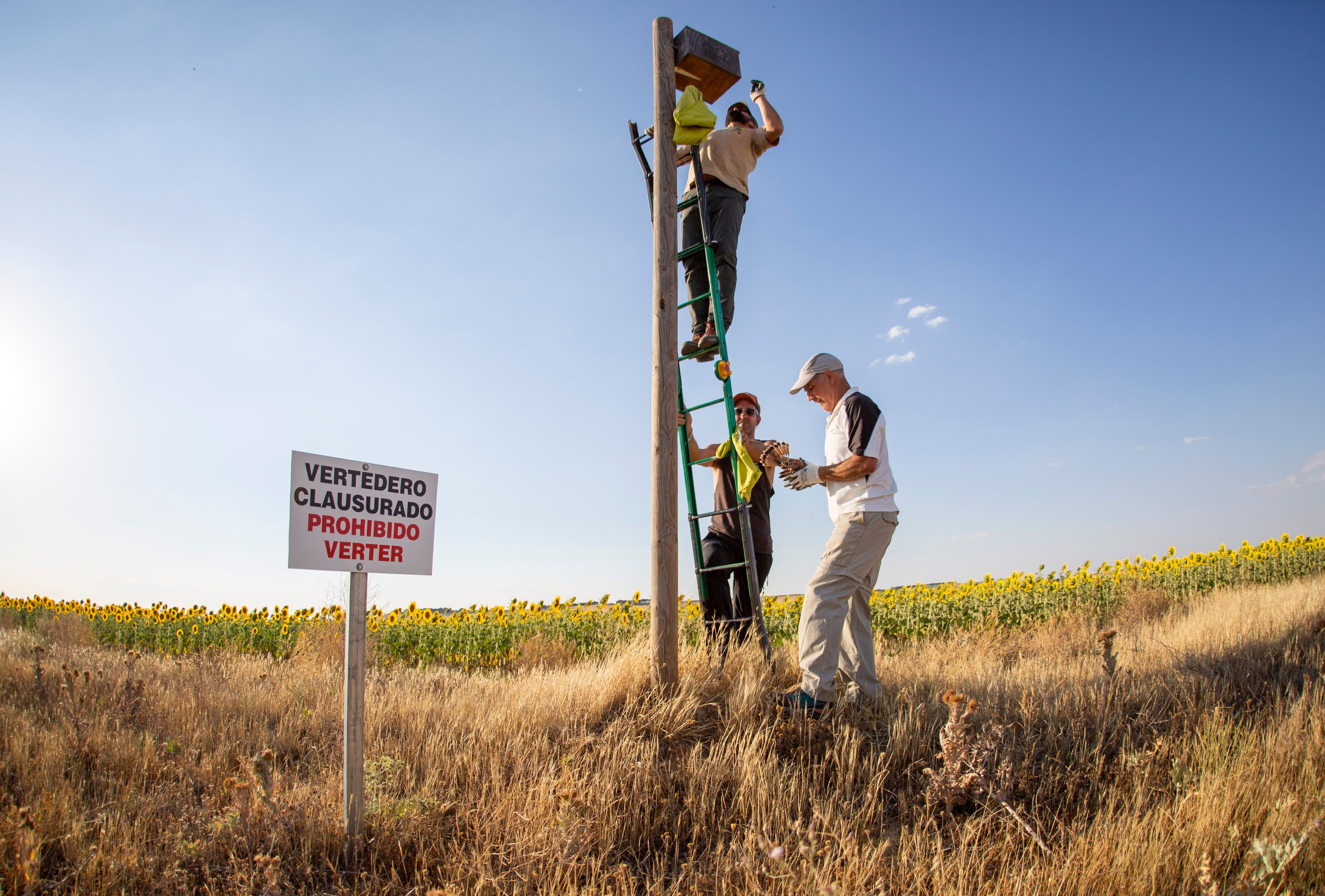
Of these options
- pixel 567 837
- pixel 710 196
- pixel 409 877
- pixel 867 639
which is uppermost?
pixel 710 196

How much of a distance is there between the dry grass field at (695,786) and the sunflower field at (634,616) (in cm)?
375

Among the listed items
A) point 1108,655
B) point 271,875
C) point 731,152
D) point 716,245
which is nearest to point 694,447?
point 716,245

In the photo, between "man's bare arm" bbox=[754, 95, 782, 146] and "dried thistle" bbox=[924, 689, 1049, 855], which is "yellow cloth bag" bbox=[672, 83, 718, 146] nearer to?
"man's bare arm" bbox=[754, 95, 782, 146]

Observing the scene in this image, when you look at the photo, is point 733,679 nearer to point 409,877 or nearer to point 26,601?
point 409,877

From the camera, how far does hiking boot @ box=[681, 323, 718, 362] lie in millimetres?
5855

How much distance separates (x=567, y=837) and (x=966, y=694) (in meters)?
3.33

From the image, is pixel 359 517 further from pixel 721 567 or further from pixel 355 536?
pixel 721 567

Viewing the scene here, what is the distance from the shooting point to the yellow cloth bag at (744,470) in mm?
5305

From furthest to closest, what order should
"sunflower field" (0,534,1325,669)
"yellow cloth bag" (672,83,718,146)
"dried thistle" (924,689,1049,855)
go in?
"sunflower field" (0,534,1325,669)
"yellow cloth bag" (672,83,718,146)
"dried thistle" (924,689,1049,855)

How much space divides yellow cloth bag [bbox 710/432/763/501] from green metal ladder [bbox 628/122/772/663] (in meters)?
0.05

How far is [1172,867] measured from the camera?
10.1 ft

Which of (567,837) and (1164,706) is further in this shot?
(1164,706)

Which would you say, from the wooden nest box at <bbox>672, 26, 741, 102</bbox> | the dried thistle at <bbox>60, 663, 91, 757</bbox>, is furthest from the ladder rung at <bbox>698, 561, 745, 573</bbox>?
the dried thistle at <bbox>60, 663, 91, 757</bbox>

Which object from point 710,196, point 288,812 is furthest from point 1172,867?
point 710,196
